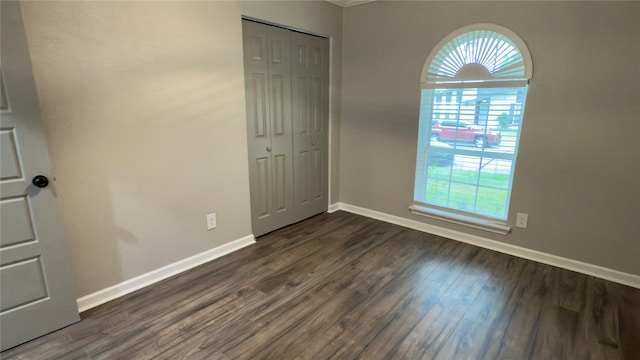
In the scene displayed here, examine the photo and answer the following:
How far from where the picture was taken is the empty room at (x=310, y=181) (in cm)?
182

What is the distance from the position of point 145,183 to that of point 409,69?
2583 mm

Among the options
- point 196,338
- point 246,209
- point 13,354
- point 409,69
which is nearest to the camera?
point 13,354

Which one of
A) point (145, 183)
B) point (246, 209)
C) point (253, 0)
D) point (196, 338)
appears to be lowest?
point (196, 338)

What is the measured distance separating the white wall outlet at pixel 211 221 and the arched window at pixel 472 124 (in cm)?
204

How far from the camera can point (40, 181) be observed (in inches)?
69.0

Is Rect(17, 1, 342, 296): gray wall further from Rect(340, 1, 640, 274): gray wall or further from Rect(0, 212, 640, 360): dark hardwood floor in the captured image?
Rect(340, 1, 640, 274): gray wall

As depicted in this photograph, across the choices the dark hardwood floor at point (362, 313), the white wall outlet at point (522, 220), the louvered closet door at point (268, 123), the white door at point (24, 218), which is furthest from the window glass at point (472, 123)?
the white door at point (24, 218)

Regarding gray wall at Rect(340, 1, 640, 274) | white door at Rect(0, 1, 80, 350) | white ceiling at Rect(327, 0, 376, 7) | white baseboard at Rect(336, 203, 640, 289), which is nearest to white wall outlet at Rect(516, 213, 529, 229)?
gray wall at Rect(340, 1, 640, 274)

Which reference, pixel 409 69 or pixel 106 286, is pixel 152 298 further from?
pixel 409 69

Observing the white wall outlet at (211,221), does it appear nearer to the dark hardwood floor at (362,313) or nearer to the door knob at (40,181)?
the dark hardwood floor at (362,313)

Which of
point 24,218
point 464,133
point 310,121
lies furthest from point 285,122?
point 24,218

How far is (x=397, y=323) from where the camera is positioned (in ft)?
6.59

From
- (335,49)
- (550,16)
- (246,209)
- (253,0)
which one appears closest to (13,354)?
(246,209)

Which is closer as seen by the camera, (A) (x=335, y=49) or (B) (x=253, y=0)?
(B) (x=253, y=0)
